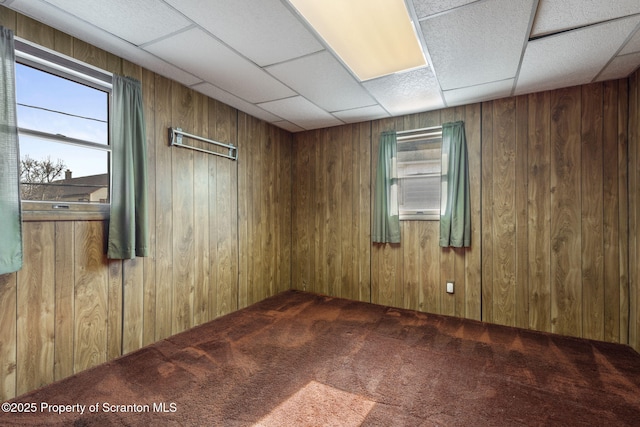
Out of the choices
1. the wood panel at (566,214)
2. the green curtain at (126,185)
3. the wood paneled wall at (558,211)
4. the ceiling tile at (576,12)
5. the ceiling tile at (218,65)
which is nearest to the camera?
the ceiling tile at (576,12)

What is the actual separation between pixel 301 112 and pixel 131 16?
2020 millimetres

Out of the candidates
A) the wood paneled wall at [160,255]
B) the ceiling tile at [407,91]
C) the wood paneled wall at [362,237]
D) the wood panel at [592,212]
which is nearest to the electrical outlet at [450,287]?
the wood paneled wall at [362,237]

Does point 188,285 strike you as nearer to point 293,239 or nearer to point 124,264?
point 124,264

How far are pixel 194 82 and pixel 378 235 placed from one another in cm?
270

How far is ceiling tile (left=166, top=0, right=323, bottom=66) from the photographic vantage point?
178cm

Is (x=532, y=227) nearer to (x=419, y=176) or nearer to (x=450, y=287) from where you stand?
(x=450, y=287)

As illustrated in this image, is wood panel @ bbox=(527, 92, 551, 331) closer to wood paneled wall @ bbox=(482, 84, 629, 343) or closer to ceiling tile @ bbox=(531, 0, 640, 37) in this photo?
wood paneled wall @ bbox=(482, 84, 629, 343)

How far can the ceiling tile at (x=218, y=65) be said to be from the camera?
84.6 inches

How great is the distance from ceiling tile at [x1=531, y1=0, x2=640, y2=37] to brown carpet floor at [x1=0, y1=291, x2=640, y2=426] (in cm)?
244

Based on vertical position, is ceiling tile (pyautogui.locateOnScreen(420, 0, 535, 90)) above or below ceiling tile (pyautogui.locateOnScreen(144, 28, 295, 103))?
below

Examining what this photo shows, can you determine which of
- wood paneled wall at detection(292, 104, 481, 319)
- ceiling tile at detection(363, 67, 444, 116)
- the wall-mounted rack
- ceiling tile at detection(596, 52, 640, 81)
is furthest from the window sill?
ceiling tile at detection(596, 52, 640, 81)

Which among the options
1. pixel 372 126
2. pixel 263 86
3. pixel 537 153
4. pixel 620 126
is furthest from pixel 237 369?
pixel 620 126

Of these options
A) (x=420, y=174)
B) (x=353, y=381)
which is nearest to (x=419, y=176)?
(x=420, y=174)

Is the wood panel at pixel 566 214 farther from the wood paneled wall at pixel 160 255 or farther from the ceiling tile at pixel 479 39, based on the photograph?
the wood paneled wall at pixel 160 255
